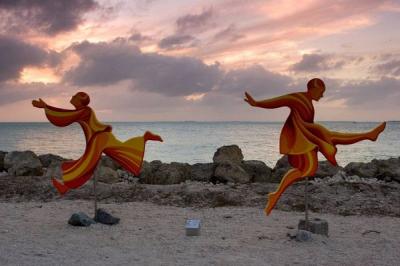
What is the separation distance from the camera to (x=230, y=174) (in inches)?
573

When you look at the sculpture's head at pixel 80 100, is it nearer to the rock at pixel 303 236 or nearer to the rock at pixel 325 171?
the rock at pixel 303 236

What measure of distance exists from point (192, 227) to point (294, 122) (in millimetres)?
2296

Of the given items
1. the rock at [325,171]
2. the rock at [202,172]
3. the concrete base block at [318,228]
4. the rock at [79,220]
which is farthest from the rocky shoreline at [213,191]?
the rock at [79,220]

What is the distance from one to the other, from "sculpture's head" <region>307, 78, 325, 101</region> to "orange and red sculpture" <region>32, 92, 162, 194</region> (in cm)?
276

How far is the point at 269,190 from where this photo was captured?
11.7 metres

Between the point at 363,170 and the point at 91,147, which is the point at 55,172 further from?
the point at 363,170

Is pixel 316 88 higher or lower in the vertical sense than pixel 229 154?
higher

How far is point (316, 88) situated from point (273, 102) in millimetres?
751

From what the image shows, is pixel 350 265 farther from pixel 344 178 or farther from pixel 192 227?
pixel 344 178

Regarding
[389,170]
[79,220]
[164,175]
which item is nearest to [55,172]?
[164,175]

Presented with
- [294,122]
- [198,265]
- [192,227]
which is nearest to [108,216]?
[192,227]

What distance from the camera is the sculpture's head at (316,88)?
805 centimetres

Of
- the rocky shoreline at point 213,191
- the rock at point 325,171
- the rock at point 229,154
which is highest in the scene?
the rock at point 229,154

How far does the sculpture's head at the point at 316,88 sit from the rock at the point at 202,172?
730 cm
